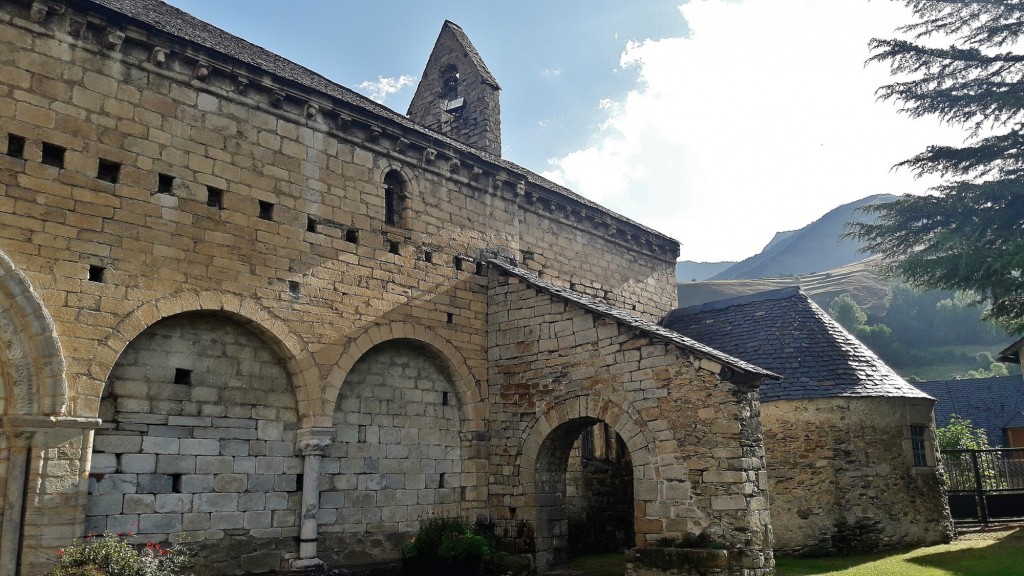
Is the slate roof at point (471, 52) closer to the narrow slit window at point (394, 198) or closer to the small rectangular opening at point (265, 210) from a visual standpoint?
the narrow slit window at point (394, 198)

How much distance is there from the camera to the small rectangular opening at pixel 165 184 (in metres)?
8.98

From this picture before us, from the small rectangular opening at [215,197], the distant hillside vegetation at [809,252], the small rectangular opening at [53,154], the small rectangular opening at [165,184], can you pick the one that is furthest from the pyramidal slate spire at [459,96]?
the distant hillside vegetation at [809,252]

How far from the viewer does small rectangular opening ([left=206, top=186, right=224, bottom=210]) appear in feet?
30.9

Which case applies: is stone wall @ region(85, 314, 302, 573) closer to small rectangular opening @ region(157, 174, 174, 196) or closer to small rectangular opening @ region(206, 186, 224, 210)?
small rectangular opening @ region(206, 186, 224, 210)

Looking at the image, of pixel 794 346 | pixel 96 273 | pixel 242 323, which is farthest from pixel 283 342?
pixel 794 346

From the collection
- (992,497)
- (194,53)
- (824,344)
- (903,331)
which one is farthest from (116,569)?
(903,331)

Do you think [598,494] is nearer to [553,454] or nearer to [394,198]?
[553,454]

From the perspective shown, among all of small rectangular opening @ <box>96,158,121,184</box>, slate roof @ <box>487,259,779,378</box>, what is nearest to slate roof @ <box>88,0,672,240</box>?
small rectangular opening @ <box>96,158,121,184</box>

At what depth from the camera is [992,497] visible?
677 inches

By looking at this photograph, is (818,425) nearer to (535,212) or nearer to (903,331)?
(535,212)

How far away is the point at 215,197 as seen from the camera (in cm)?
954

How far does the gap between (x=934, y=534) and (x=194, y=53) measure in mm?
14250

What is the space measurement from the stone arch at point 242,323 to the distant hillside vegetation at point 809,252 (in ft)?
494

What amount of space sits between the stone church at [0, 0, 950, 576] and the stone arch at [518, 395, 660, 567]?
0.04 metres
